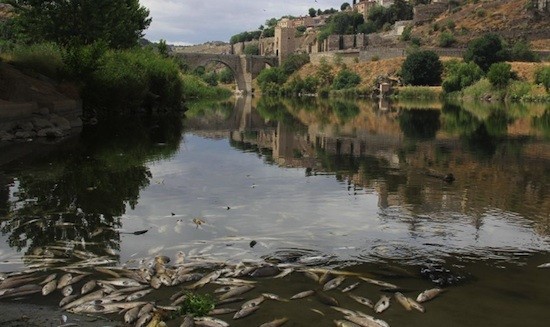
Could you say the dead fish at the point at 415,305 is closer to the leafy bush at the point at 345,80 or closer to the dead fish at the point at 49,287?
the dead fish at the point at 49,287

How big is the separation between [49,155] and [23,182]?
4.93 m

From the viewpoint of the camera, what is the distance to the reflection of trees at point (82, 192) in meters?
9.49

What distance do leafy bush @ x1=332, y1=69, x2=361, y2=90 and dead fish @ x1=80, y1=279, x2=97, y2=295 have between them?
100301 millimetres

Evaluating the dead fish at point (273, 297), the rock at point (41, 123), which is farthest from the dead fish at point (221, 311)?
the rock at point (41, 123)

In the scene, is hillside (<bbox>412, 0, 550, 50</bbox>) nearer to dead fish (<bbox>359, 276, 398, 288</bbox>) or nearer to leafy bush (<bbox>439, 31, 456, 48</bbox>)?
leafy bush (<bbox>439, 31, 456, 48</bbox>)

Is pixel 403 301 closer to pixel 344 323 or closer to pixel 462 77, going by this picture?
pixel 344 323

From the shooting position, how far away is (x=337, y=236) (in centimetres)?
993

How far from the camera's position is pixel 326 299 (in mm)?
7027

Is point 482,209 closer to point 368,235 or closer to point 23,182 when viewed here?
point 368,235

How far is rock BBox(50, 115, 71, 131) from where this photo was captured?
25.4 meters

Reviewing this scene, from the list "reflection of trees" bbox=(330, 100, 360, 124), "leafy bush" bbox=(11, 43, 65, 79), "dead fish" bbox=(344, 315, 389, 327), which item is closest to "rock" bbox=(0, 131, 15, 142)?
"leafy bush" bbox=(11, 43, 65, 79)

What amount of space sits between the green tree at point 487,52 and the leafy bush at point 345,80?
66.9 ft

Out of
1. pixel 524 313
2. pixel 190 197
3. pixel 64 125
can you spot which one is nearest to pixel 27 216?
pixel 190 197

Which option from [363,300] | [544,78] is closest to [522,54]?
[544,78]
